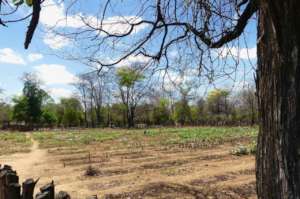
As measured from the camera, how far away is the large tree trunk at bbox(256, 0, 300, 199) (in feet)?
8.75

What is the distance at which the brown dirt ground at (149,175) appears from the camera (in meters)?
8.84

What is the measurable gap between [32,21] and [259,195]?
1983 mm

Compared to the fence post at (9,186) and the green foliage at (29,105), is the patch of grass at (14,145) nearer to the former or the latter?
the fence post at (9,186)

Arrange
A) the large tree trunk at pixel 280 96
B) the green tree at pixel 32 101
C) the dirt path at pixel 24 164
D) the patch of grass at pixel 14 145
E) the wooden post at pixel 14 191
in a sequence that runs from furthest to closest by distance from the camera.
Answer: the green tree at pixel 32 101 → the patch of grass at pixel 14 145 → the dirt path at pixel 24 164 → the wooden post at pixel 14 191 → the large tree trunk at pixel 280 96

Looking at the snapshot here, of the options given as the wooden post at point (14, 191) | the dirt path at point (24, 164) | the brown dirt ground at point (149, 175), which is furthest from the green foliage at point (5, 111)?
the wooden post at point (14, 191)

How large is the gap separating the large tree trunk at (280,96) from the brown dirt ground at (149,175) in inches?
221

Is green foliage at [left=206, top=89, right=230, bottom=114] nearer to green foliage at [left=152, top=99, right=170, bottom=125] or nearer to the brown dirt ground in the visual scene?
green foliage at [left=152, top=99, right=170, bottom=125]

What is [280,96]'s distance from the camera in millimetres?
2719

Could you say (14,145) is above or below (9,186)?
below

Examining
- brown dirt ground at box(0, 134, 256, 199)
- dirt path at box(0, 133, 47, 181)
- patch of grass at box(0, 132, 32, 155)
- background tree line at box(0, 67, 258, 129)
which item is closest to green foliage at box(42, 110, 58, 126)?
background tree line at box(0, 67, 258, 129)

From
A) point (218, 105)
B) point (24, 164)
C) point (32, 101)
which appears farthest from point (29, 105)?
point (24, 164)

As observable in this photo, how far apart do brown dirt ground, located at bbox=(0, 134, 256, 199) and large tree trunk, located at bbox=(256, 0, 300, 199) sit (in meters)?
5.62

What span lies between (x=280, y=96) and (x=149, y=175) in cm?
863

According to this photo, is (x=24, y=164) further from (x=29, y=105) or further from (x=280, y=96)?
(x=29, y=105)
